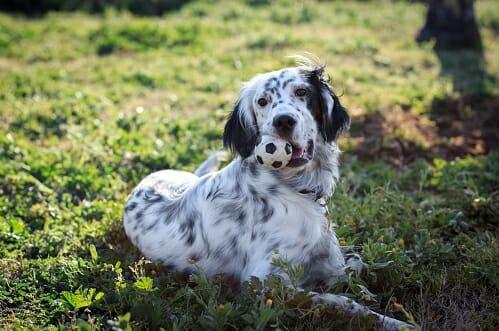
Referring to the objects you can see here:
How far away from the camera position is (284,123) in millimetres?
3561

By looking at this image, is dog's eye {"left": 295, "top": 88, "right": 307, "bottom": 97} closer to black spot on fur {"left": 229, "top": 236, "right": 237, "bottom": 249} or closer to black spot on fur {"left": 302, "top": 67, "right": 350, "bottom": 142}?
black spot on fur {"left": 302, "top": 67, "right": 350, "bottom": 142}

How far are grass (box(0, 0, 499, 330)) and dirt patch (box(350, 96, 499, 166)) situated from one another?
0.03m

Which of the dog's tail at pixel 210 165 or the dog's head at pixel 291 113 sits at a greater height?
→ the dog's head at pixel 291 113

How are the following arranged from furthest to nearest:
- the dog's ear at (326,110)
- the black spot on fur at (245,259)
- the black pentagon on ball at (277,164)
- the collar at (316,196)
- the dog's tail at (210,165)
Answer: the dog's tail at (210,165)
the dog's ear at (326,110)
the collar at (316,196)
the black spot on fur at (245,259)
the black pentagon on ball at (277,164)

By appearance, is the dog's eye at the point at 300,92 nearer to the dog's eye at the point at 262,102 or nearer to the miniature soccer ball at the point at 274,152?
the dog's eye at the point at 262,102

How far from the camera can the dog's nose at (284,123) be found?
11.7ft

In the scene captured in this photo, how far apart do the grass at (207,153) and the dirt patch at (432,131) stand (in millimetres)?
25

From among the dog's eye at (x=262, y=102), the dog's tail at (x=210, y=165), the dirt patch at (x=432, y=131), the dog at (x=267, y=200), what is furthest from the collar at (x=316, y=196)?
the dirt patch at (x=432, y=131)

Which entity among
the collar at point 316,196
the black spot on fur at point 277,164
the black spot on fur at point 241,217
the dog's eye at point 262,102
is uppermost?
the dog's eye at point 262,102

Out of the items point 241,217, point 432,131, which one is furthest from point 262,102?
point 432,131

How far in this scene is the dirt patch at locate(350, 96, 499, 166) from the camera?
6197 mm

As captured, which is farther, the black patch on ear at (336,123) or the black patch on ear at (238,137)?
the black patch on ear at (336,123)

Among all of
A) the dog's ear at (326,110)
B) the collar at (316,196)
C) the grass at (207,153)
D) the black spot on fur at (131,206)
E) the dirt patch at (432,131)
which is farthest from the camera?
the dirt patch at (432,131)

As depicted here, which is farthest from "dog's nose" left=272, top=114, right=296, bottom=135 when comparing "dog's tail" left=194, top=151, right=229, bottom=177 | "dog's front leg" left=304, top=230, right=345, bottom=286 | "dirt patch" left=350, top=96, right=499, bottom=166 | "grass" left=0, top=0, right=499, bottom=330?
"dirt patch" left=350, top=96, right=499, bottom=166
